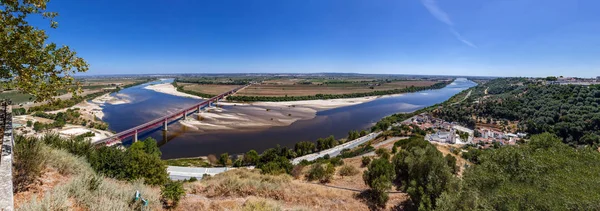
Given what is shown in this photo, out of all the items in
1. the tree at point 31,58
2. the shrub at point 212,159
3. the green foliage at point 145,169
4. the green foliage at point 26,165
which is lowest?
the shrub at point 212,159

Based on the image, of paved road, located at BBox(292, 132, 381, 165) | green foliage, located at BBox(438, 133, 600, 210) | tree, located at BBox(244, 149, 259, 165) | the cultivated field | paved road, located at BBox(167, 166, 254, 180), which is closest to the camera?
green foliage, located at BBox(438, 133, 600, 210)

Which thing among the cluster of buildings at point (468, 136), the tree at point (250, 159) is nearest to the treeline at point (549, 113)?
the cluster of buildings at point (468, 136)

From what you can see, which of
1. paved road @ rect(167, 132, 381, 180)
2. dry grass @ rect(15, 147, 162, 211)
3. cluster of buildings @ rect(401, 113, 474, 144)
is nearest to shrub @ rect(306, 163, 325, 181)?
paved road @ rect(167, 132, 381, 180)

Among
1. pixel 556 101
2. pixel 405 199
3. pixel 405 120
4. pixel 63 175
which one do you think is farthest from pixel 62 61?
pixel 556 101

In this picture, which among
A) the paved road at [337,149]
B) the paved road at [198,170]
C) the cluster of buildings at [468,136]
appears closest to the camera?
the paved road at [198,170]

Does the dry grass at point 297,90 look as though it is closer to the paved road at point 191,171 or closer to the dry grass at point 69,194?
the paved road at point 191,171

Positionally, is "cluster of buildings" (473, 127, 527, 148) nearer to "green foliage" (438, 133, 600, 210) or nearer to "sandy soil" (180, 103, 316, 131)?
"sandy soil" (180, 103, 316, 131)

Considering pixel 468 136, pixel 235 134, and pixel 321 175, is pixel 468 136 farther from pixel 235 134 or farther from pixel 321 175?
pixel 235 134
